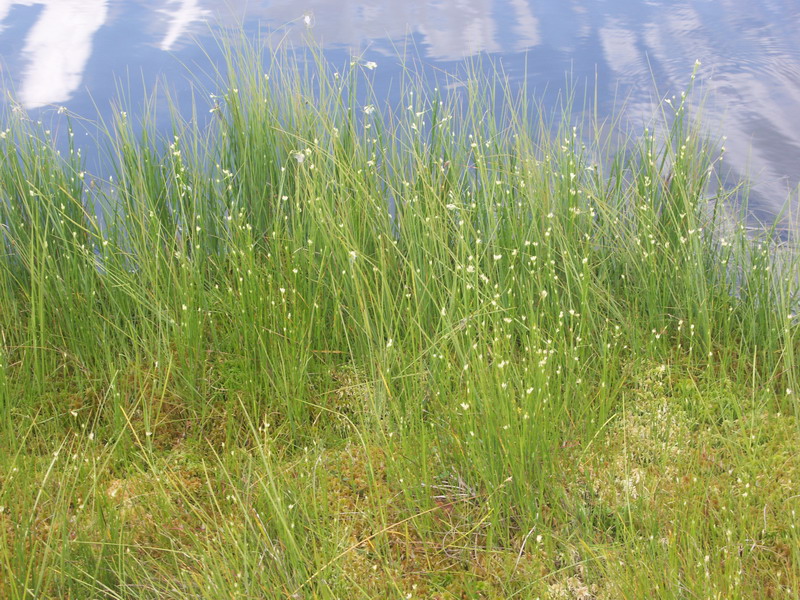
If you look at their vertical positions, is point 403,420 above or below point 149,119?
below

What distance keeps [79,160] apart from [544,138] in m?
2.73

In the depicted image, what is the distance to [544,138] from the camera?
4.62 meters

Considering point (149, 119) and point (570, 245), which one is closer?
point (570, 245)

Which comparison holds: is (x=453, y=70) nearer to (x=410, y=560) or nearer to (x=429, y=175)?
(x=429, y=175)

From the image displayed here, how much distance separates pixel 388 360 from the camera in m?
3.65

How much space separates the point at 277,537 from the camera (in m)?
2.97

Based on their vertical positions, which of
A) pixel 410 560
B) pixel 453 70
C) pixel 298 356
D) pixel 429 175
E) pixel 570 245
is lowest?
pixel 410 560

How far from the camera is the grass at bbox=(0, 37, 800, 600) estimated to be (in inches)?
112

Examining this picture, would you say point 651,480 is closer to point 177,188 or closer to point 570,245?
point 570,245

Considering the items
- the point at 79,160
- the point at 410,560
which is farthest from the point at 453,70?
A: the point at 410,560

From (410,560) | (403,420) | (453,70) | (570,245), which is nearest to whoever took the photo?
(410,560)

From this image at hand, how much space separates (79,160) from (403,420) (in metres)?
2.77

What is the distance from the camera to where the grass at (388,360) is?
2.85 metres

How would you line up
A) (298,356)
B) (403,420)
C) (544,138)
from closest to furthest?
(403,420), (298,356), (544,138)
